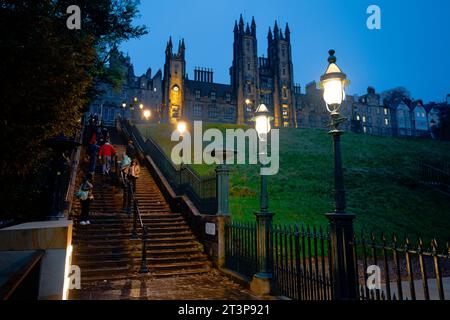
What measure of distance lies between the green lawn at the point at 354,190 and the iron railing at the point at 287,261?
125 inches

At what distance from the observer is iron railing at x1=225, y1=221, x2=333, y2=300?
5.62 m

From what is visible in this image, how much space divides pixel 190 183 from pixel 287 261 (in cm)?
700

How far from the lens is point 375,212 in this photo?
53.1 ft

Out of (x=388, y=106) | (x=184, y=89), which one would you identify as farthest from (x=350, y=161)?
(x=388, y=106)

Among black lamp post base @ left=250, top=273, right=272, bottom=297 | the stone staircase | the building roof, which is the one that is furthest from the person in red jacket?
the building roof

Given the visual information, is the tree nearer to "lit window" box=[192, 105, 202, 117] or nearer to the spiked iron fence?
the spiked iron fence

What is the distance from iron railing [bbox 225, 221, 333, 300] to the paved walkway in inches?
24.5

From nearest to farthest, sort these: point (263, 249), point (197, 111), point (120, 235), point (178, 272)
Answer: point (263, 249) → point (178, 272) → point (120, 235) → point (197, 111)

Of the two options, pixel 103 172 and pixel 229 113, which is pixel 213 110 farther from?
pixel 103 172

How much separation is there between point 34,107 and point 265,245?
6.95m

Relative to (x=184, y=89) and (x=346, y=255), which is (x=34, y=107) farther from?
(x=184, y=89)

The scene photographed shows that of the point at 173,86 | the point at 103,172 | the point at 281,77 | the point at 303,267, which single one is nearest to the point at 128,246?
the point at 303,267

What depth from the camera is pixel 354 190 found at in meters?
19.9

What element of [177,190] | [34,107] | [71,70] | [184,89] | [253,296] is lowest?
[253,296]
